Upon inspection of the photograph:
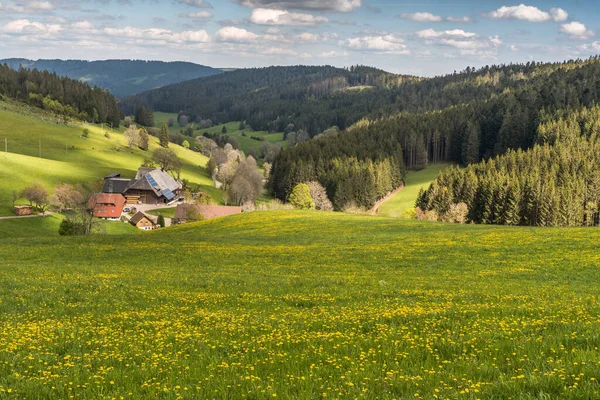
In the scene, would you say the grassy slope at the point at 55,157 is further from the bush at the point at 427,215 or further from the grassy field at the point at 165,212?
the bush at the point at 427,215

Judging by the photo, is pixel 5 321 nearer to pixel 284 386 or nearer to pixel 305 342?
pixel 305 342

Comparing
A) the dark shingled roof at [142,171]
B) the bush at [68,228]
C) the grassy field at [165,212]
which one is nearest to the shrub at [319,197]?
the grassy field at [165,212]

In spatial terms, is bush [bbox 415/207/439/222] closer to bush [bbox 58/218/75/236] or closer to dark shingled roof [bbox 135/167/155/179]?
bush [bbox 58/218/75/236]

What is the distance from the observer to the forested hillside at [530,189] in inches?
3748

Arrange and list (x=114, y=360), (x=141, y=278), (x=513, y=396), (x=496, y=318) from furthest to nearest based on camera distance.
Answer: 1. (x=141, y=278)
2. (x=496, y=318)
3. (x=114, y=360)
4. (x=513, y=396)

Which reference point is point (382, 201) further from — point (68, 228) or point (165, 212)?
point (68, 228)

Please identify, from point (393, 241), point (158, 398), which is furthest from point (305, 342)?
point (393, 241)

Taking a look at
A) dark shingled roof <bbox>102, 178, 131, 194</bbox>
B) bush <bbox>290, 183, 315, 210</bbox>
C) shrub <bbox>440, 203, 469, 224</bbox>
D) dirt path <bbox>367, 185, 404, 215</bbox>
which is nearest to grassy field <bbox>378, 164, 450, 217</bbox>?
dirt path <bbox>367, 185, 404, 215</bbox>

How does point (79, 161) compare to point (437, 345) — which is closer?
point (437, 345)

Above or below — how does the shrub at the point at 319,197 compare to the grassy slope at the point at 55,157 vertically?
below

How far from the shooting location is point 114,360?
33.7ft

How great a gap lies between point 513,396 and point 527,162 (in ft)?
441

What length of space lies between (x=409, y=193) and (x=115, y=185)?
100 meters

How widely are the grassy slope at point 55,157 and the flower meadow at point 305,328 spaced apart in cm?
9391
